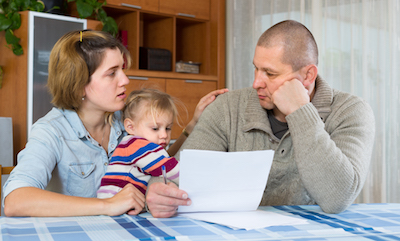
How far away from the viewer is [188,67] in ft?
13.2

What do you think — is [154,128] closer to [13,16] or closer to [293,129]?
[293,129]

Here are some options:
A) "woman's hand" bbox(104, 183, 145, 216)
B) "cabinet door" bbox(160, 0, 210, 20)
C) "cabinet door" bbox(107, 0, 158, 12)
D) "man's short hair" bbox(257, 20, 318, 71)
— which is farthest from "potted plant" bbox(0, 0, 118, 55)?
"woman's hand" bbox(104, 183, 145, 216)

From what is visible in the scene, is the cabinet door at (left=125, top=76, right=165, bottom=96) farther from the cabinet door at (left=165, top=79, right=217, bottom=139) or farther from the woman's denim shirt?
the woman's denim shirt

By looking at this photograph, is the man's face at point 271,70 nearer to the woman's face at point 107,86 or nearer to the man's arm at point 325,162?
the man's arm at point 325,162

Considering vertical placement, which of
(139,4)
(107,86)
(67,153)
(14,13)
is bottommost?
(67,153)

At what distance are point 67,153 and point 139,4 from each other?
2.42 meters

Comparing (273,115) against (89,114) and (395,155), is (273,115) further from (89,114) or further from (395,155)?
(395,155)

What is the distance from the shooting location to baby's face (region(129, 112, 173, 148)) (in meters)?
1.58

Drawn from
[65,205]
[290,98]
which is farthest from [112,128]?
[290,98]

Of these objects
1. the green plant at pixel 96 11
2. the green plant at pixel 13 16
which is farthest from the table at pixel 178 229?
the green plant at pixel 96 11

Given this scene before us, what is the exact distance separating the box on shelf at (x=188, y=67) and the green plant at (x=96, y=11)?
76 centimetres

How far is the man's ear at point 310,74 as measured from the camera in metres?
1.62

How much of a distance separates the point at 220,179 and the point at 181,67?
9.65 feet

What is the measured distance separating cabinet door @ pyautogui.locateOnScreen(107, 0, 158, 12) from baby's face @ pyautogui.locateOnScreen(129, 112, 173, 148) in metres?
2.17
